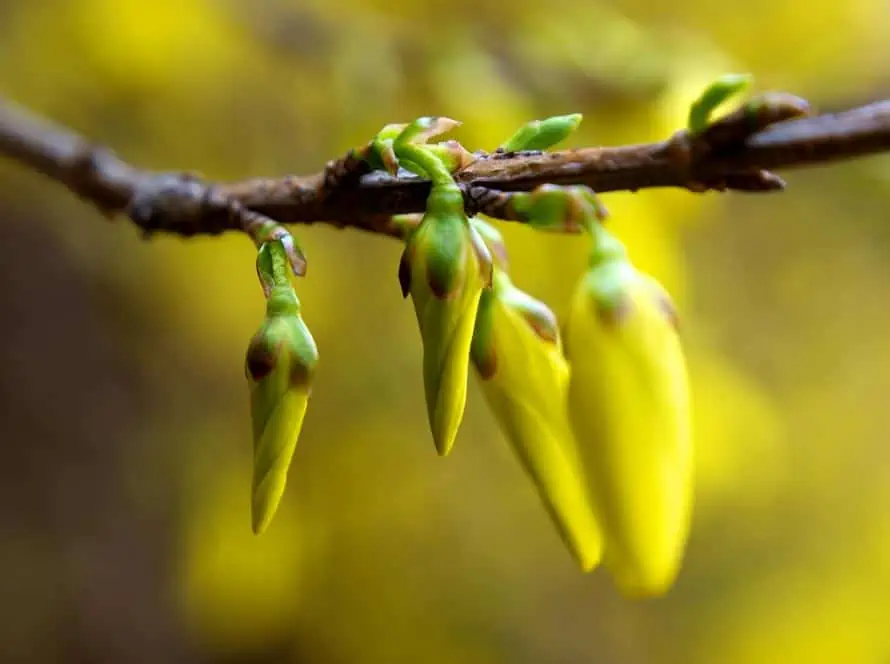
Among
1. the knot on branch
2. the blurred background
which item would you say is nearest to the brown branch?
the knot on branch

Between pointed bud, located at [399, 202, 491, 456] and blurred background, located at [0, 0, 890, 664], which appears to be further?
blurred background, located at [0, 0, 890, 664]

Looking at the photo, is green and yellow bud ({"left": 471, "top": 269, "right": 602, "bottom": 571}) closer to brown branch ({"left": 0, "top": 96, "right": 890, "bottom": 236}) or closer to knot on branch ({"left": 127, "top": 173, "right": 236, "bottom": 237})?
brown branch ({"left": 0, "top": 96, "right": 890, "bottom": 236})

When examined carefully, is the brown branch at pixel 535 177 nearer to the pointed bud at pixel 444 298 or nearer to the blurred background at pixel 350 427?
the pointed bud at pixel 444 298

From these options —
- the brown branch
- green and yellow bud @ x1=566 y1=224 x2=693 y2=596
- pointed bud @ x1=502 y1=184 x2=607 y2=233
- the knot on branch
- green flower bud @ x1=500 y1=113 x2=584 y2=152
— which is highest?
the knot on branch

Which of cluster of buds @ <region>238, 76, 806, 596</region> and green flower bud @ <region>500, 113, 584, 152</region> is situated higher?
green flower bud @ <region>500, 113, 584, 152</region>

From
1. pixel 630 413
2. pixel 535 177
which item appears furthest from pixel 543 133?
pixel 630 413

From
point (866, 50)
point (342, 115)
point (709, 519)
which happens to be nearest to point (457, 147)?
point (342, 115)
